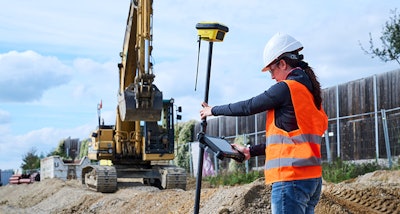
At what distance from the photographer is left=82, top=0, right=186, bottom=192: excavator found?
1504 centimetres

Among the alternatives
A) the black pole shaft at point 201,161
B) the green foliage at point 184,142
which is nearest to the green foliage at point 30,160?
the green foliage at point 184,142

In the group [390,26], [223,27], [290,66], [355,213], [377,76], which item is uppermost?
[390,26]

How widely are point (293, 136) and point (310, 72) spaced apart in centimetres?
48

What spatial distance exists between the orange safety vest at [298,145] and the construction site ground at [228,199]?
4389 millimetres

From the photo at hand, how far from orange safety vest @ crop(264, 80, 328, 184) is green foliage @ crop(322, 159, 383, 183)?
38.8 ft

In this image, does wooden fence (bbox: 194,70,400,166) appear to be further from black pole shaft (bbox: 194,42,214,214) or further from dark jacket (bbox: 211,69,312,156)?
dark jacket (bbox: 211,69,312,156)

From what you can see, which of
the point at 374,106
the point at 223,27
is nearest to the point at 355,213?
the point at 223,27

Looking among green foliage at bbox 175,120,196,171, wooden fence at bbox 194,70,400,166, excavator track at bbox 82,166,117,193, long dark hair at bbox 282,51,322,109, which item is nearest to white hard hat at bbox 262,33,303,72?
long dark hair at bbox 282,51,322,109

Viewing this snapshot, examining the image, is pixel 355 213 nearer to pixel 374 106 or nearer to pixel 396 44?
pixel 374 106

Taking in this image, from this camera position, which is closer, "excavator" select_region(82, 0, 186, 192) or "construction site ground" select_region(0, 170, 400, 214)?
"construction site ground" select_region(0, 170, 400, 214)

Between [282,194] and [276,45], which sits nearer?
[282,194]

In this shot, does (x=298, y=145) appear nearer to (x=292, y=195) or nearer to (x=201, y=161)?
(x=292, y=195)

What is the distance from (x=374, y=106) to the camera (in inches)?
755

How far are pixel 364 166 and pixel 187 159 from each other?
12819mm
